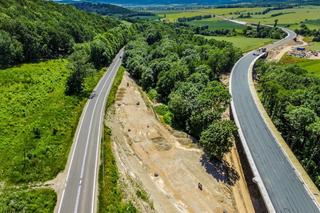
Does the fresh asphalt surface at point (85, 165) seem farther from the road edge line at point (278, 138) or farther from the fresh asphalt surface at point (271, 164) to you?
the road edge line at point (278, 138)

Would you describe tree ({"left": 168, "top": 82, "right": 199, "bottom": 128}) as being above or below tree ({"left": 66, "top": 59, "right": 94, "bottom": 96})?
below

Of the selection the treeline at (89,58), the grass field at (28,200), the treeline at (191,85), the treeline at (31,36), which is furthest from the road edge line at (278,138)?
the treeline at (31,36)

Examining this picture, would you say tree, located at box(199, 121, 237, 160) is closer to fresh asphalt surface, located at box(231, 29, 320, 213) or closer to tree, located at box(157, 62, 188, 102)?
fresh asphalt surface, located at box(231, 29, 320, 213)

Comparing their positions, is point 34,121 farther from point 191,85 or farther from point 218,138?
point 191,85

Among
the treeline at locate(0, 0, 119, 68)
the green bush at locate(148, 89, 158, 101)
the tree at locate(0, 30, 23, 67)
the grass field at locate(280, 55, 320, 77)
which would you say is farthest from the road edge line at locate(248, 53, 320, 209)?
the tree at locate(0, 30, 23, 67)

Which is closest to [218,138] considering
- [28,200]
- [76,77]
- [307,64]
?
[28,200]

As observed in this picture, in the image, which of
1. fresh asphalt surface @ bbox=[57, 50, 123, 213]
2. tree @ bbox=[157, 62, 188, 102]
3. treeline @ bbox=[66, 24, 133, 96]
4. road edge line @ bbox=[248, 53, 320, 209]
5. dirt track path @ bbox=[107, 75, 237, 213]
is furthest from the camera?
tree @ bbox=[157, 62, 188, 102]
